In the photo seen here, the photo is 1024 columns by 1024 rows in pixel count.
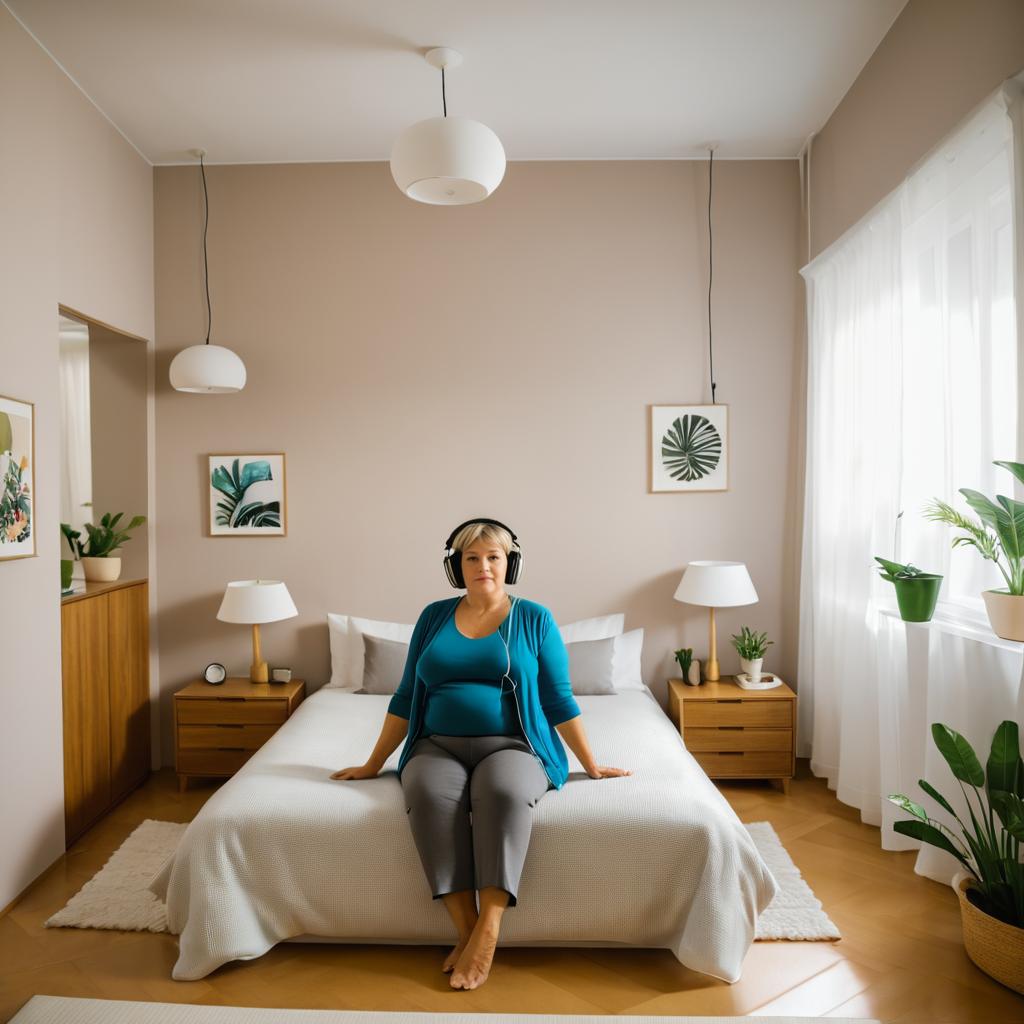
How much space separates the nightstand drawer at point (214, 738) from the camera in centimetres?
367

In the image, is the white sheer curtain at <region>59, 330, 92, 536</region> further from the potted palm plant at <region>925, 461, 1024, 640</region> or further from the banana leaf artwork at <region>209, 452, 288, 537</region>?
the potted palm plant at <region>925, 461, 1024, 640</region>

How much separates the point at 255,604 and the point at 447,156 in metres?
2.19

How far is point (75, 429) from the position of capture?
5113mm

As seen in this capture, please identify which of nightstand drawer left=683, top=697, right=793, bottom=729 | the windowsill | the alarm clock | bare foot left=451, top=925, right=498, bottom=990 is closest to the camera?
bare foot left=451, top=925, right=498, bottom=990

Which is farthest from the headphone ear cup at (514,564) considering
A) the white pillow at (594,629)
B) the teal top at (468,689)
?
the white pillow at (594,629)

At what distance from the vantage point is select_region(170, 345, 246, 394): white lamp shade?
3.67 m

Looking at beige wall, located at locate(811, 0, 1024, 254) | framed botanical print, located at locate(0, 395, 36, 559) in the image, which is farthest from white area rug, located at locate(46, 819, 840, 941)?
beige wall, located at locate(811, 0, 1024, 254)

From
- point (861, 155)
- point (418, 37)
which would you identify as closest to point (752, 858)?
point (861, 155)

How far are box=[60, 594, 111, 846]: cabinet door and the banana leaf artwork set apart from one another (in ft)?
2.43

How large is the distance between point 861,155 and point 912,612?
191cm

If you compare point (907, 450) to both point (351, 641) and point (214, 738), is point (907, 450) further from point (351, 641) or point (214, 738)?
point (214, 738)

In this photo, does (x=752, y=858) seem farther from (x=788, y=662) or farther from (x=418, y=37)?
(x=418, y=37)

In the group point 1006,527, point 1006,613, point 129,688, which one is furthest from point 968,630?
point 129,688

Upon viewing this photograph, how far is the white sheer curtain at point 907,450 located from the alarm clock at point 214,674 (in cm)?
283
